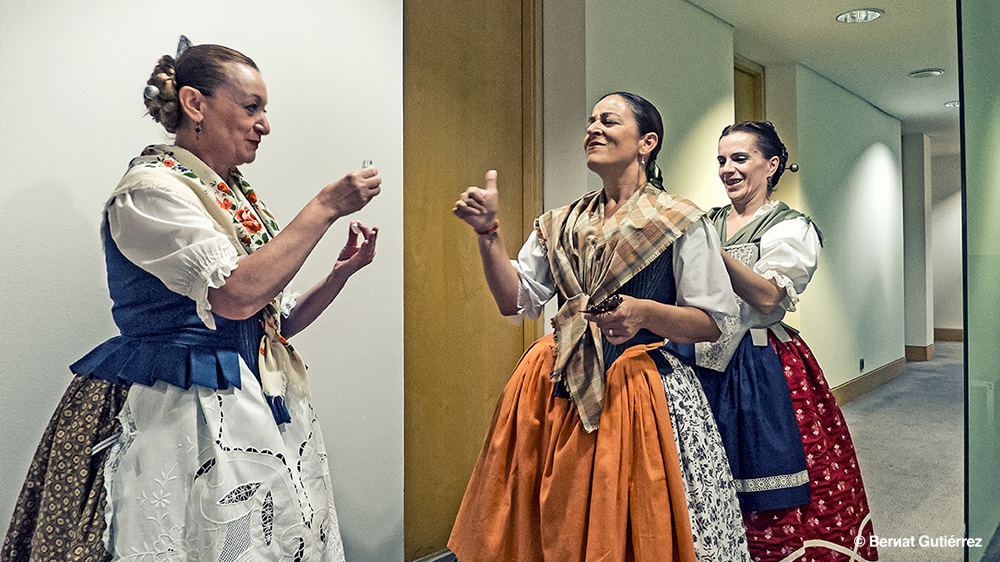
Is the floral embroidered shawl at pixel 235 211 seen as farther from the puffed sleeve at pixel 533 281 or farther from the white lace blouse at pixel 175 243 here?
the puffed sleeve at pixel 533 281

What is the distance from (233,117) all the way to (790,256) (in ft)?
4.77

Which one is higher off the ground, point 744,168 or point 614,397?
point 744,168

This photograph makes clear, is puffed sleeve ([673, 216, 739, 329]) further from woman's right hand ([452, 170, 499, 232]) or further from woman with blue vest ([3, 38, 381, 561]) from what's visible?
woman with blue vest ([3, 38, 381, 561])

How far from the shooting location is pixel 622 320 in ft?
4.58

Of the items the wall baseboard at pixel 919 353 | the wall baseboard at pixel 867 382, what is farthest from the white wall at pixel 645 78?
the wall baseboard at pixel 919 353

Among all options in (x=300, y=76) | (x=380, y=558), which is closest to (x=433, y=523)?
(x=380, y=558)

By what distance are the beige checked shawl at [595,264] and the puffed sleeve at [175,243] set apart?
2.45 feet

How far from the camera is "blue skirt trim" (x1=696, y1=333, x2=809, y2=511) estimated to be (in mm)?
1749

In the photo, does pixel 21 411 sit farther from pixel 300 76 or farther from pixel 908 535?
pixel 908 535

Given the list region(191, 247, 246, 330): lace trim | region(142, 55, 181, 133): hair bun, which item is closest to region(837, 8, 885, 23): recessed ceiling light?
region(142, 55, 181, 133): hair bun

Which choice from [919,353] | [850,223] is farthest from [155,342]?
[919,353]

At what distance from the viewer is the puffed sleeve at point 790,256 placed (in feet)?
6.04

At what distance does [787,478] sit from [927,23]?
365 cm

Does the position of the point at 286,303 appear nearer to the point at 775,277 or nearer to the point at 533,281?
the point at 533,281
